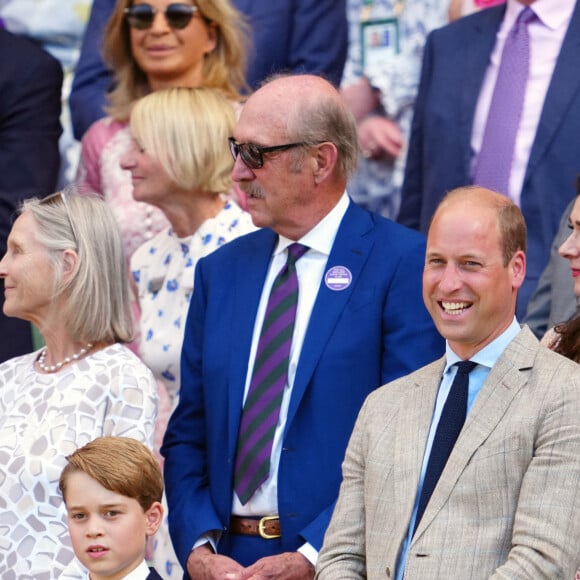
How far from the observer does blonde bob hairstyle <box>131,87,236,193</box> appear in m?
5.55

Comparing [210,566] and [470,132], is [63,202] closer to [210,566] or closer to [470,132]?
[210,566]

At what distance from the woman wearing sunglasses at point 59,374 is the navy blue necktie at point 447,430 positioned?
105cm

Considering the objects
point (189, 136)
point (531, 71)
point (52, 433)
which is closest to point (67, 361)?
point (52, 433)

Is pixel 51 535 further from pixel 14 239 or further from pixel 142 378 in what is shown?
pixel 14 239

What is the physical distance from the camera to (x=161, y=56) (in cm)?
638

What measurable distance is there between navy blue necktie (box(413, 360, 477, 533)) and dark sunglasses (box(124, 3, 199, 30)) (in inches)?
121

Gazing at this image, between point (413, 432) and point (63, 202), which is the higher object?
point (63, 202)

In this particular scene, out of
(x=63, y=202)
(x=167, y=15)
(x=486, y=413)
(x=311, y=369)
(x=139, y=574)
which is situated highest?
(x=167, y=15)

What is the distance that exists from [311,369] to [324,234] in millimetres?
473

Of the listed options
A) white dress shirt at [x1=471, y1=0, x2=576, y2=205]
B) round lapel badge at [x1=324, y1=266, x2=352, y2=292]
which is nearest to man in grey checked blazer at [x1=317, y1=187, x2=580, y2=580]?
round lapel badge at [x1=324, y1=266, x2=352, y2=292]

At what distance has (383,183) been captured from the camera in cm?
669

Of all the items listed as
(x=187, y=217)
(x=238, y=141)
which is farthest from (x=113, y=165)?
(x=238, y=141)

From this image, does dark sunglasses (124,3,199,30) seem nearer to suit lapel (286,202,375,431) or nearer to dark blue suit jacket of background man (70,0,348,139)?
dark blue suit jacket of background man (70,0,348,139)

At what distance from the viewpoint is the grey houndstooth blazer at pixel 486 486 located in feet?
11.3
